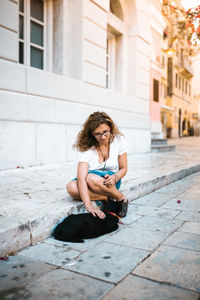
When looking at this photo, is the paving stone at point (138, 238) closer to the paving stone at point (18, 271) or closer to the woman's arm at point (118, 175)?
the woman's arm at point (118, 175)

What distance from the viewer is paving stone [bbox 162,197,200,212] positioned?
4043 millimetres

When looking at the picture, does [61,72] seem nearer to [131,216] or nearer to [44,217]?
[131,216]

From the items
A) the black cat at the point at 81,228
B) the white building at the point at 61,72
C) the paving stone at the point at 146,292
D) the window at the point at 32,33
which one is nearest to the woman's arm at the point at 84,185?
the black cat at the point at 81,228

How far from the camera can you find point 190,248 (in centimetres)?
266

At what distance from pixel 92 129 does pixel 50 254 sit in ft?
Answer: 4.35

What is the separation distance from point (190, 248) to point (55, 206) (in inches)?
55.8

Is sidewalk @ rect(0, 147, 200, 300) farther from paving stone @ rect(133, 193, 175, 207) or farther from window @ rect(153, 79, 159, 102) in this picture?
window @ rect(153, 79, 159, 102)

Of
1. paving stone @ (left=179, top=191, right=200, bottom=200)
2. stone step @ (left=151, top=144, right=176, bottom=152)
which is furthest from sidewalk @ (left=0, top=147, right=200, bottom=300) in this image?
stone step @ (left=151, top=144, right=176, bottom=152)

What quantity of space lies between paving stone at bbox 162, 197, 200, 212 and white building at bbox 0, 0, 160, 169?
303 centimetres

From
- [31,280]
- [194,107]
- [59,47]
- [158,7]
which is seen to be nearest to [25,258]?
[31,280]

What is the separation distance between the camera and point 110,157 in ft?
11.3

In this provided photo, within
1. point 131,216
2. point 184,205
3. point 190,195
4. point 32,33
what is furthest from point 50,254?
point 32,33

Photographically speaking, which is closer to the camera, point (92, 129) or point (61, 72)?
point (92, 129)

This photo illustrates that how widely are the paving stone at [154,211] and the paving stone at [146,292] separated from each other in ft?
5.51
